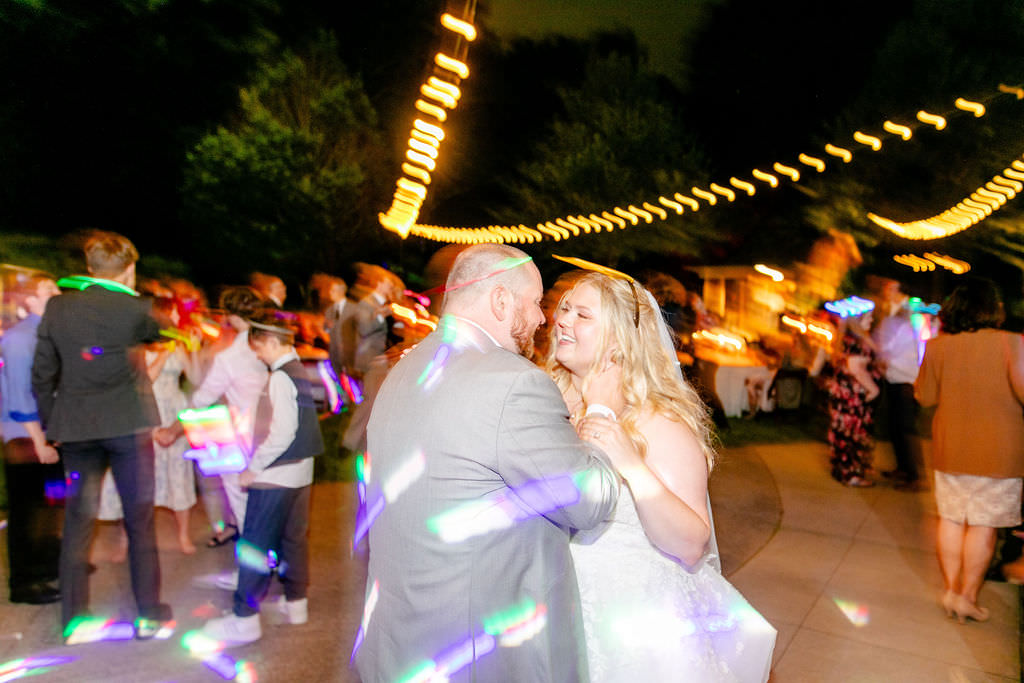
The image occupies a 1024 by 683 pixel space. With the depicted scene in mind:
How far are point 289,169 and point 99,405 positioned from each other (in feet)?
57.7

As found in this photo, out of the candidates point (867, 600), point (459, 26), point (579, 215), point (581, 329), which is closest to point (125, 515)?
point (581, 329)

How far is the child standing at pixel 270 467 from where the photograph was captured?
402 cm

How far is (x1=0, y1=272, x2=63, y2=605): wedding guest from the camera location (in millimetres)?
4535

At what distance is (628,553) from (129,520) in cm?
305

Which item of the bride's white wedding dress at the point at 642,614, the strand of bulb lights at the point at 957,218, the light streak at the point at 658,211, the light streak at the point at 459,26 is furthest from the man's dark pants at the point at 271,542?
A: the light streak at the point at 658,211

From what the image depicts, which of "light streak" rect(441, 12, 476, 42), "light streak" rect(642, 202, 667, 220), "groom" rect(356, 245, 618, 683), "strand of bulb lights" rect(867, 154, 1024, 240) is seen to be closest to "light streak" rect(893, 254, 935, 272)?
"strand of bulb lights" rect(867, 154, 1024, 240)

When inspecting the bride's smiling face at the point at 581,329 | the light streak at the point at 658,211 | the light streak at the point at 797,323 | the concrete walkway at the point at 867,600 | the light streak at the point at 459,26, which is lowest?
the concrete walkway at the point at 867,600

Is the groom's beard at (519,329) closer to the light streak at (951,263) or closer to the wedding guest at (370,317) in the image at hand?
the wedding guest at (370,317)

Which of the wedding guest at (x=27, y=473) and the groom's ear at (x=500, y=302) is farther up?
the groom's ear at (x=500, y=302)

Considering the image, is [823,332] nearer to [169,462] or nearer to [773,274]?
[169,462]

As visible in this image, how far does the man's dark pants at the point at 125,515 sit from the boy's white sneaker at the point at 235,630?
364mm

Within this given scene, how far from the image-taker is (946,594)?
15.0ft

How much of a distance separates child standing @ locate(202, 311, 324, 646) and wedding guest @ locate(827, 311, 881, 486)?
18.1 feet

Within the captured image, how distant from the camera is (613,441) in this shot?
211 centimetres
